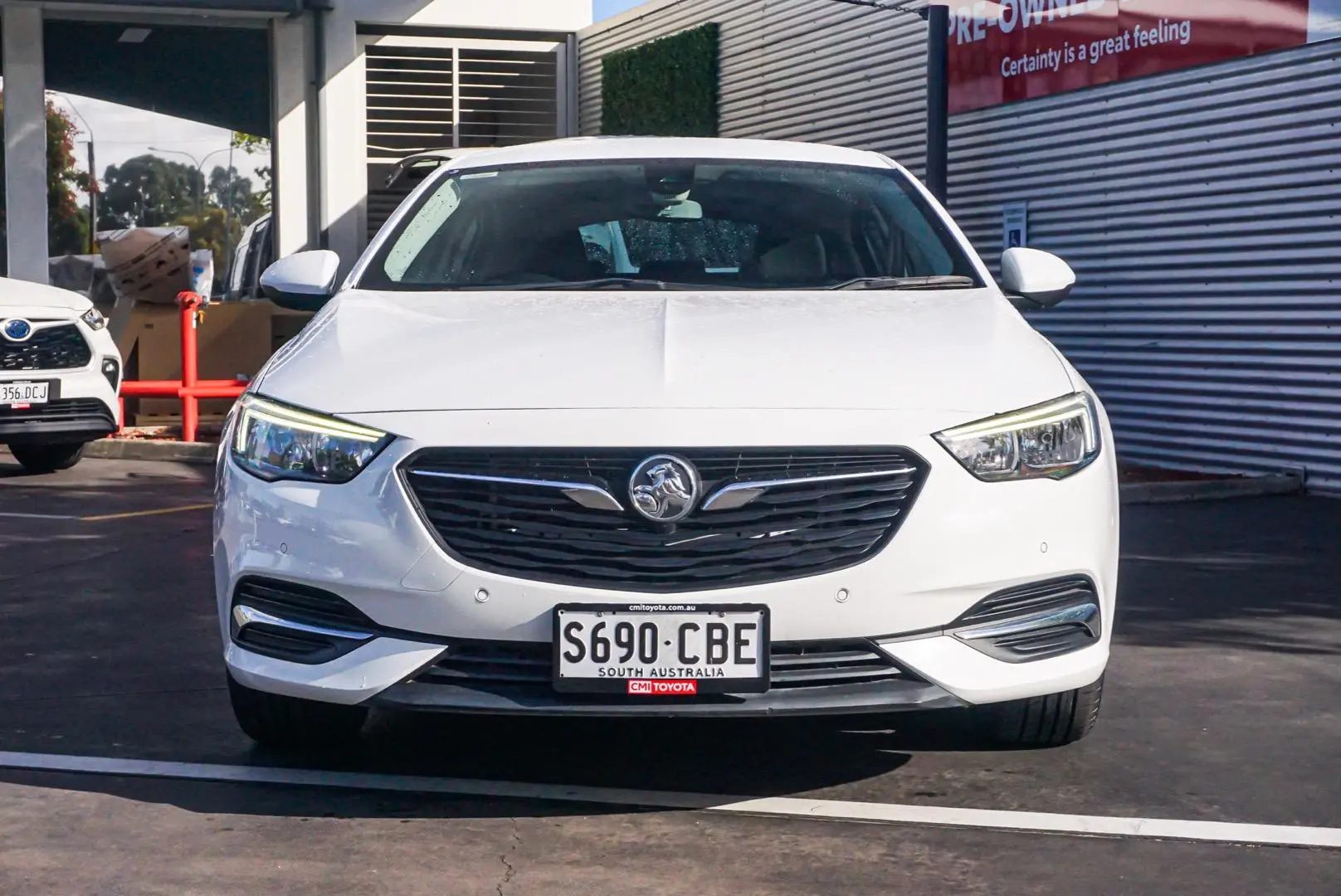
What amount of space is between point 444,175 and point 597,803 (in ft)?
7.55

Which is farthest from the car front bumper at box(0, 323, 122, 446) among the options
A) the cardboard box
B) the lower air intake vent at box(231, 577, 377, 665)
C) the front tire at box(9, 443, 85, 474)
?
the lower air intake vent at box(231, 577, 377, 665)

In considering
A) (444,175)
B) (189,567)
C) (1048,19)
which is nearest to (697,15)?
(1048,19)

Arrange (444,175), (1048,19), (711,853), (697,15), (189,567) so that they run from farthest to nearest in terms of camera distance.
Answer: (697,15)
(1048,19)
(189,567)
(444,175)
(711,853)

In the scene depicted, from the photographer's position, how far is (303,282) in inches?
203

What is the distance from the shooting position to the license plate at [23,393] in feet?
34.9

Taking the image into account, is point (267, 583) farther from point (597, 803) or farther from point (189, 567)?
point (189, 567)

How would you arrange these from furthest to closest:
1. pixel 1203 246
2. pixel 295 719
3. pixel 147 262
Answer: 1. pixel 147 262
2. pixel 1203 246
3. pixel 295 719

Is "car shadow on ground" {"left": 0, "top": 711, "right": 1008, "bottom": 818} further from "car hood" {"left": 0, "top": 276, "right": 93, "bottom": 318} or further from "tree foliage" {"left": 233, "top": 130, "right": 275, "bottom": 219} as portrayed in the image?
"tree foliage" {"left": 233, "top": 130, "right": 275, "bottom": 219}

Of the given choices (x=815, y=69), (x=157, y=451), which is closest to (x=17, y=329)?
(x=157, y=451)

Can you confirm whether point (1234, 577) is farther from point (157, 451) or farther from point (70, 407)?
point (157, 451)

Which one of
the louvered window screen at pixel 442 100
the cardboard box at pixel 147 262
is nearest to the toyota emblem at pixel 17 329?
the cardboard box at pixel 147 262

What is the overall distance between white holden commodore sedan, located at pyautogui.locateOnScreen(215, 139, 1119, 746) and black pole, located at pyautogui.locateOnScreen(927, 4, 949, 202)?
10.0 meters

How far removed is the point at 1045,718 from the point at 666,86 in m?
16.0

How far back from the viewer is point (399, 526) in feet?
12.3
